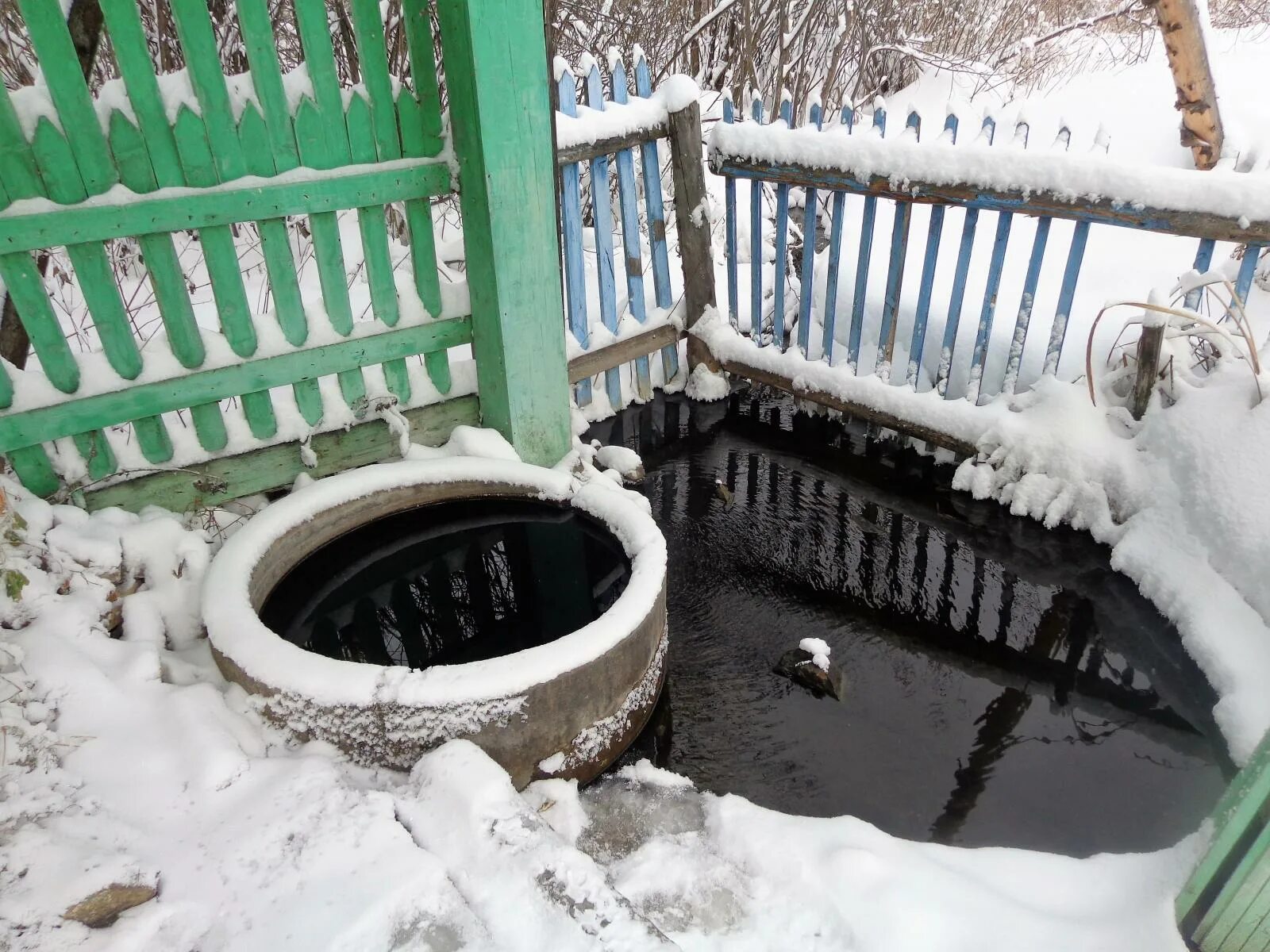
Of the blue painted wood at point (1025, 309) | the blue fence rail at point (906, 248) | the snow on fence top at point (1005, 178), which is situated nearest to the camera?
the snow on fence top at point (1005, 178)

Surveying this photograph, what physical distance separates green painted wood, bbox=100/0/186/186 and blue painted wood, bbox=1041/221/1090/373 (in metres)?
3.14

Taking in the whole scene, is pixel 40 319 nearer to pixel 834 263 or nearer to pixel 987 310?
pixel 834 263

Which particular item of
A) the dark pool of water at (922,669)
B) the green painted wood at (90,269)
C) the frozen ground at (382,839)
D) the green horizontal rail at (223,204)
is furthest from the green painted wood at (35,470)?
the dark pool of water at (922,669)

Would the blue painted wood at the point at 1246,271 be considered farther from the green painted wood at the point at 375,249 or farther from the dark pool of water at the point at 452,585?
the green painted wood at the point at 375,249

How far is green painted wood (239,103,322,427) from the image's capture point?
97.0 inches

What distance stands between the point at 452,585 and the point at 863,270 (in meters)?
2.49

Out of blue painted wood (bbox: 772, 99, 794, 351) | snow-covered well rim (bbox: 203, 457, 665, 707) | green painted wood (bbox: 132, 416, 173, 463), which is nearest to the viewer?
snow-covered well rim (bbox: 203, 457, 665, 707)

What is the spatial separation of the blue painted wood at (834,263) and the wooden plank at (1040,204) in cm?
14

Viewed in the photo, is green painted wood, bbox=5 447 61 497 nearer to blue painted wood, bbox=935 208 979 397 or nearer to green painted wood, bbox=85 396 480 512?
green painted wood, bbox=85 396 480 512

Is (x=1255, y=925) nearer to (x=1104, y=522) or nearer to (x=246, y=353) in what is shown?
(x=1104, y=522)

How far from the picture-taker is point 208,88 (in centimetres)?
235

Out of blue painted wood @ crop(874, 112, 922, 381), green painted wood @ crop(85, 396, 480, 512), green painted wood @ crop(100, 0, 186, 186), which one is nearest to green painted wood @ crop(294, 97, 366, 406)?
green painted wood @ crop(85, 396, 480, 512)

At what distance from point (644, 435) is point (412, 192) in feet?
5.89

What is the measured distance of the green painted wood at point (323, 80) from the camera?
2418mm
